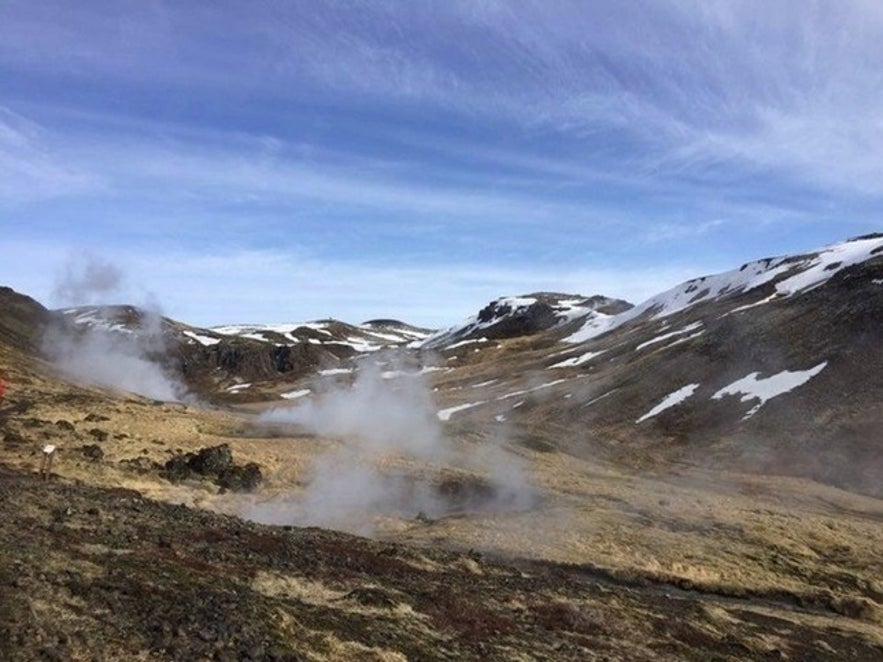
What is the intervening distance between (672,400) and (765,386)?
11152 mm

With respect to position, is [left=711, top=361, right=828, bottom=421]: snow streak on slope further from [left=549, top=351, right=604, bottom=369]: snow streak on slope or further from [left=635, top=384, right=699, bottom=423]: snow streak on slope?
[left=549, top=351, right=604, bottom=369]: snow streak on slope

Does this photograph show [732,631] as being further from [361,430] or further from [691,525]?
[361,430]

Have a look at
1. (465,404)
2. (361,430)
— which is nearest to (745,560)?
(361,430)

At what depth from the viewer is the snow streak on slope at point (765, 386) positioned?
3450 inches

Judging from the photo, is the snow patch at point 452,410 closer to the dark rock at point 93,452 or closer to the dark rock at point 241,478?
the dark rock at point 241,478

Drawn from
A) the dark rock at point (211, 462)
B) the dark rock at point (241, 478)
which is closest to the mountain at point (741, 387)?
the dark rock at point (241, 478)

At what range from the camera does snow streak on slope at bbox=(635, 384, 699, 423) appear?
92.3 meters

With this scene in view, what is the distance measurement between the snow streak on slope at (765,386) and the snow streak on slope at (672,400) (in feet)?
12.4

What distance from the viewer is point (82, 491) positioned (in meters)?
31.5

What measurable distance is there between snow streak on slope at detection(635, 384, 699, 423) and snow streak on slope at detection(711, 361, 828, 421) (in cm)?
377

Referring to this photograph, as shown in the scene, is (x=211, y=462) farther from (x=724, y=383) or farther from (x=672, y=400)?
(x=724, y=383)

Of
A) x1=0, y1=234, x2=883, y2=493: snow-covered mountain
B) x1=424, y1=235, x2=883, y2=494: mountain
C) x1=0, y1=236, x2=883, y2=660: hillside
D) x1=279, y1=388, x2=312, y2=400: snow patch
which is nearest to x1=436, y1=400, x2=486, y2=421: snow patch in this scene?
x1=0, y1=234, x2=883, y2=493: snow-covered mountain

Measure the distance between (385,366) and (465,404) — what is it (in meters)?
82.7

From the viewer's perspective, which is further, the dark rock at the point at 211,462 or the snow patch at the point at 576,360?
the snow patch at the point at 576,360
